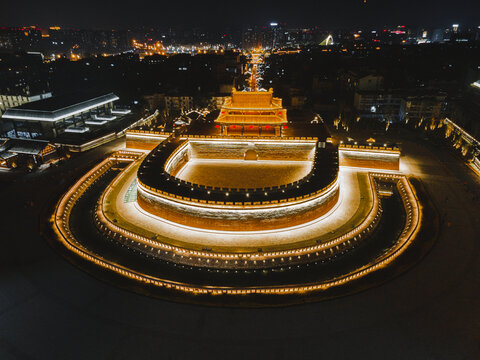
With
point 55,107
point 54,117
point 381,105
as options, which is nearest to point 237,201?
point 54,117

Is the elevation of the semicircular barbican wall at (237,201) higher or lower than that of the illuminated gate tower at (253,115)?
lower

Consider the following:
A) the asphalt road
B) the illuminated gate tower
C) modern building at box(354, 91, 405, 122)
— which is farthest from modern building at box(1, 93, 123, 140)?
modern building at box(354, 91, 405, 122)

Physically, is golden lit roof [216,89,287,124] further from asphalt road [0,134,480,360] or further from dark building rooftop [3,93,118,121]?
dark building rooftop [3,93,118,121]

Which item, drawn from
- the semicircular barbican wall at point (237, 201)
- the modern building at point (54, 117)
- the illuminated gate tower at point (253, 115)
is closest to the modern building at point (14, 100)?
the modern building at point (54, 117)

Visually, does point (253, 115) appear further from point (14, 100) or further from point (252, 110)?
point (14, 100)

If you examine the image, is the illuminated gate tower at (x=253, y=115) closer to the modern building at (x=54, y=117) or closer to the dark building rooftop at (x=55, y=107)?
the modern building at (x=54, y=117)

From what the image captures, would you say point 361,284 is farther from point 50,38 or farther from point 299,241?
point 50,38
